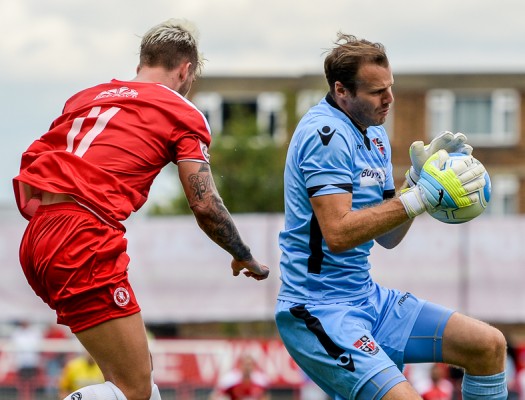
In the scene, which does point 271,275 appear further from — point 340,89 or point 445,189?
point 445,189

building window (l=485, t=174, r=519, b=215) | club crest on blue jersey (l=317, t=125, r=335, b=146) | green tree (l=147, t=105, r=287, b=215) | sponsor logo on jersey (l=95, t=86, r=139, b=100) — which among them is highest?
sponsor logo on jersey (l=95, t=86, r=139, b=100)

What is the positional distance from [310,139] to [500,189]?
38801mm

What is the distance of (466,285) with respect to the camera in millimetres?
21422

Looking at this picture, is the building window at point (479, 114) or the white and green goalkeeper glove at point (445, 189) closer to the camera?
the white and green goalkeeper glove at point (445, 189)

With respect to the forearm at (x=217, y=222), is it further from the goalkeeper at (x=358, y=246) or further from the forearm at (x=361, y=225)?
the forearm at (x=361, y=225)

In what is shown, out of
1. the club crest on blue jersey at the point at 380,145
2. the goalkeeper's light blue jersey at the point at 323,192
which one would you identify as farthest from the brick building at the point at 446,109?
the goalkeeper's light blue jersey at the point at 323,192

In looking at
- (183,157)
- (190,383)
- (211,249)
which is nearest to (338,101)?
(183,157)

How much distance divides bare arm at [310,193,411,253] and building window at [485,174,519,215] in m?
38.4

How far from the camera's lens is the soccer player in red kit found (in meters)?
5.86

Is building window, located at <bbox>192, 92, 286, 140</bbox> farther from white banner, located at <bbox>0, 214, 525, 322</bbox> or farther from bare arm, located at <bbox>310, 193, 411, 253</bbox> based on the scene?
bare arm, located at <bbox>310, 193, 411, 253</bbox>

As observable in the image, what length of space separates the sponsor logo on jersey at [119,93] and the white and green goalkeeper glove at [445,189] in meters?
1.46

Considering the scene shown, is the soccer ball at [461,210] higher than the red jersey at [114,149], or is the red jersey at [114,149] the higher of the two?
the red jersey at [114,149]

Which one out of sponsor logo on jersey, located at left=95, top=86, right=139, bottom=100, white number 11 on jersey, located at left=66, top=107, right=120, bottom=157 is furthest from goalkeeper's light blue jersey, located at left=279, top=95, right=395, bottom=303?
white number 11 on jersey, located at left=66, top=107, right=120, bottom=157

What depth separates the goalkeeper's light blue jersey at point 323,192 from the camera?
613cm
